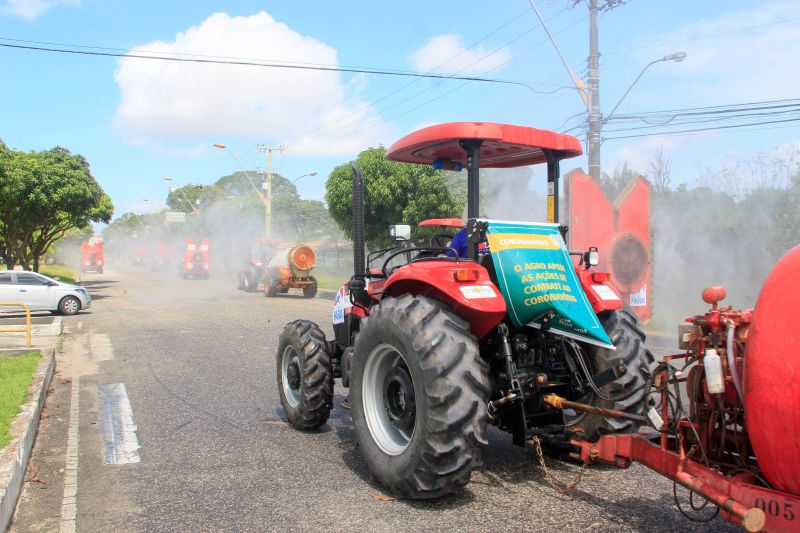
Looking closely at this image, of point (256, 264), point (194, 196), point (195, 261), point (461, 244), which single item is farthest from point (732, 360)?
point (194, 196)

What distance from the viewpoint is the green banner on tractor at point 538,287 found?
13.5 feet

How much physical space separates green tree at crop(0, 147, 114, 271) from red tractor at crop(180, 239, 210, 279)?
15.4 meters

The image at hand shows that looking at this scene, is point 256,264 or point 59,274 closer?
point 256,264

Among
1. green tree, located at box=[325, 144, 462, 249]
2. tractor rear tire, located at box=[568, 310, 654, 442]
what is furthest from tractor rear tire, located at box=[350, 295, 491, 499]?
green tree, located at box=[325, 144, 462, 249]

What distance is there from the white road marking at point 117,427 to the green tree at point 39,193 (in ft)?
57.3

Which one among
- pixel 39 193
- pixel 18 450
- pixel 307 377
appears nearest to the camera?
pixel 18 450

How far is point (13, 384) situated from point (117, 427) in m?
1.79

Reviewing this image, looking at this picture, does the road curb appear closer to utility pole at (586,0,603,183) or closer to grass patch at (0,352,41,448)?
grass patch at (0,352,41,448)

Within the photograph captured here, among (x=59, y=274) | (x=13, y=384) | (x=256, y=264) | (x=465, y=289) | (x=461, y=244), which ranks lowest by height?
(x=59, y=274)

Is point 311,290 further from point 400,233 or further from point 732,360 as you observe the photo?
point 732,360

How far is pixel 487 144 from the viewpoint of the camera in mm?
4805

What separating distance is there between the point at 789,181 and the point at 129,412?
17131 millimetres

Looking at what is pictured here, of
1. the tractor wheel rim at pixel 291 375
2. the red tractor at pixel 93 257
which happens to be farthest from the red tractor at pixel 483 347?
the red tractor at pixel 93 257

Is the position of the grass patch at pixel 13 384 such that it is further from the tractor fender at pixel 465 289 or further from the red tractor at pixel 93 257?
the red tractor at pixel 93 257
